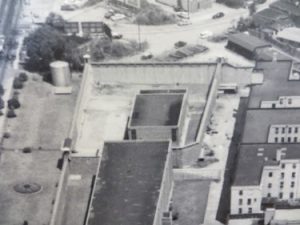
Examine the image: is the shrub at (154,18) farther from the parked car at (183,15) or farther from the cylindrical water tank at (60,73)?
the cylindrical water tank at (60,73)

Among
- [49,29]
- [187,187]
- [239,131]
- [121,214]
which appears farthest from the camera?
[49,29]

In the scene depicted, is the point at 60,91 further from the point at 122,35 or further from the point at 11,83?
the point at 122,35

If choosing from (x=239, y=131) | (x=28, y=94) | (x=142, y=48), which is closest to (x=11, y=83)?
(x=28, y=94)

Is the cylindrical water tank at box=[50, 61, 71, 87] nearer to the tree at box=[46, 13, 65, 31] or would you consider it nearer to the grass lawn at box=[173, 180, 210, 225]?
the tree at box=[46, 13, 65, 31]

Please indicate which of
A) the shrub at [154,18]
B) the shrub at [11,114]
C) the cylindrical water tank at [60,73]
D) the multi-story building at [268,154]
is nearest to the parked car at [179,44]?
the shrub at [154,18]

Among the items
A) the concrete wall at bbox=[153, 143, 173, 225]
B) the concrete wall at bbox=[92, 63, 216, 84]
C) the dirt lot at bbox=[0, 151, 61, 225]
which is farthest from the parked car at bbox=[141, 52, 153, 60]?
the concrete wall at bbox=[153, 143, 173, 225]

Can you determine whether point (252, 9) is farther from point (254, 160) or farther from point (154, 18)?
point (254, 160)
